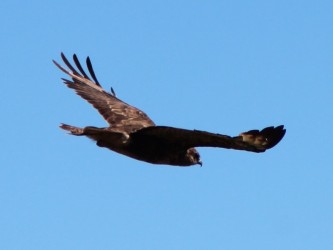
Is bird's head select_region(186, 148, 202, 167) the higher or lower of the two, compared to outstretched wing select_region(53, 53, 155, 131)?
lower

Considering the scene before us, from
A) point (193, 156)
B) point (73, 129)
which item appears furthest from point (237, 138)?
point (73, 129)

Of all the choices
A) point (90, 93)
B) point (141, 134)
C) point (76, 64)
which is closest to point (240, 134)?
point (141, 134)

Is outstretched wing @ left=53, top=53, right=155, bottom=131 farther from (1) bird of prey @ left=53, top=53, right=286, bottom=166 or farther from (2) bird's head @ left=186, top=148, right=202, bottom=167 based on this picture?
(2) bird's head @ left=186, top=148, right=202, bottom=167

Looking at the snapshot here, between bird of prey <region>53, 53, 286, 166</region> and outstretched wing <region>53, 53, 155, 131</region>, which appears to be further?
outstretched wing <region>53, 53, 155, 131</region>

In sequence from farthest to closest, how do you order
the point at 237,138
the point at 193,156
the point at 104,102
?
1. the point at 104,102
2. the point at 193,156
3. the point at 237,138

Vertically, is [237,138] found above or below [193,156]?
below

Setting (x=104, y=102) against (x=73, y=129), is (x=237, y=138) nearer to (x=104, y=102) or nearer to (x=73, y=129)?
(x=73, y=129)

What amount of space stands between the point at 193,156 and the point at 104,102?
340 centimetres

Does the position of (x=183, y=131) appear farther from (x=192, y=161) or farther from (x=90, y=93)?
(x=90, y=93)

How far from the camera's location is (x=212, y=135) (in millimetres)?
14430

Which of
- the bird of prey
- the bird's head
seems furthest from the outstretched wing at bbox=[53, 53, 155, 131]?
the bird's head

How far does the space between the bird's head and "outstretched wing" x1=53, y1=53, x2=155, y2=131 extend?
2.58ft

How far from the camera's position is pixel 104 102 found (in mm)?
19172

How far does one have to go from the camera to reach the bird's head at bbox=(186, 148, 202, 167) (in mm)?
15859
